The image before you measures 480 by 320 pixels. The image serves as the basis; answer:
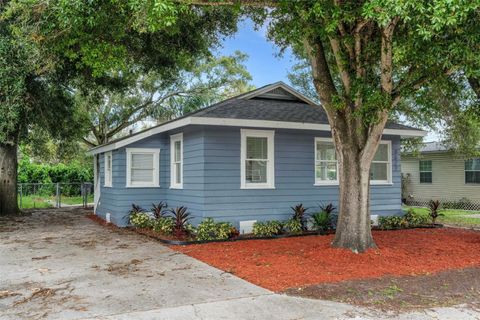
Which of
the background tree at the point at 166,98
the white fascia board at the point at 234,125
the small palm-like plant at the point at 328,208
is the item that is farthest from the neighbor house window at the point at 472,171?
the background tree at the point at 166,98

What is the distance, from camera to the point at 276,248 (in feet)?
26.8

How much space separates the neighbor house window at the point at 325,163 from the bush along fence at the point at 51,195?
38.7 feet

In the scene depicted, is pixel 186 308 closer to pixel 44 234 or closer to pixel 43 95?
pixel 44 234

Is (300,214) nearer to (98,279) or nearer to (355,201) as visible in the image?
(355,201)

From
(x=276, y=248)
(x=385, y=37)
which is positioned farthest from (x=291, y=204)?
(x=385, y=37)

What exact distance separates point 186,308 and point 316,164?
726 cm

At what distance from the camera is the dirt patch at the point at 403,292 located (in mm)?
4965

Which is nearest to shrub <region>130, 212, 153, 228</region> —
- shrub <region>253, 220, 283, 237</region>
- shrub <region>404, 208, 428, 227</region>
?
shrub <region>253, 220, 283, 237</region>

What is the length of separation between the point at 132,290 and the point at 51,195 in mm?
20034

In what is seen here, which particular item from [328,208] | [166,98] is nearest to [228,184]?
[328,208]

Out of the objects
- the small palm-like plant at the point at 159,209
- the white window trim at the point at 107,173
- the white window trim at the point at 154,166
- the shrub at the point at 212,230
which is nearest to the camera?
the shrub at the point at 212,230

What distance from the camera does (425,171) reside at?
2005cm

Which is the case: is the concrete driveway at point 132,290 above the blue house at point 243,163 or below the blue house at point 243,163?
below

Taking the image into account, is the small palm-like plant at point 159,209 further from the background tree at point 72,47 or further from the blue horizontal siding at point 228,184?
the background tree at point 72,47
